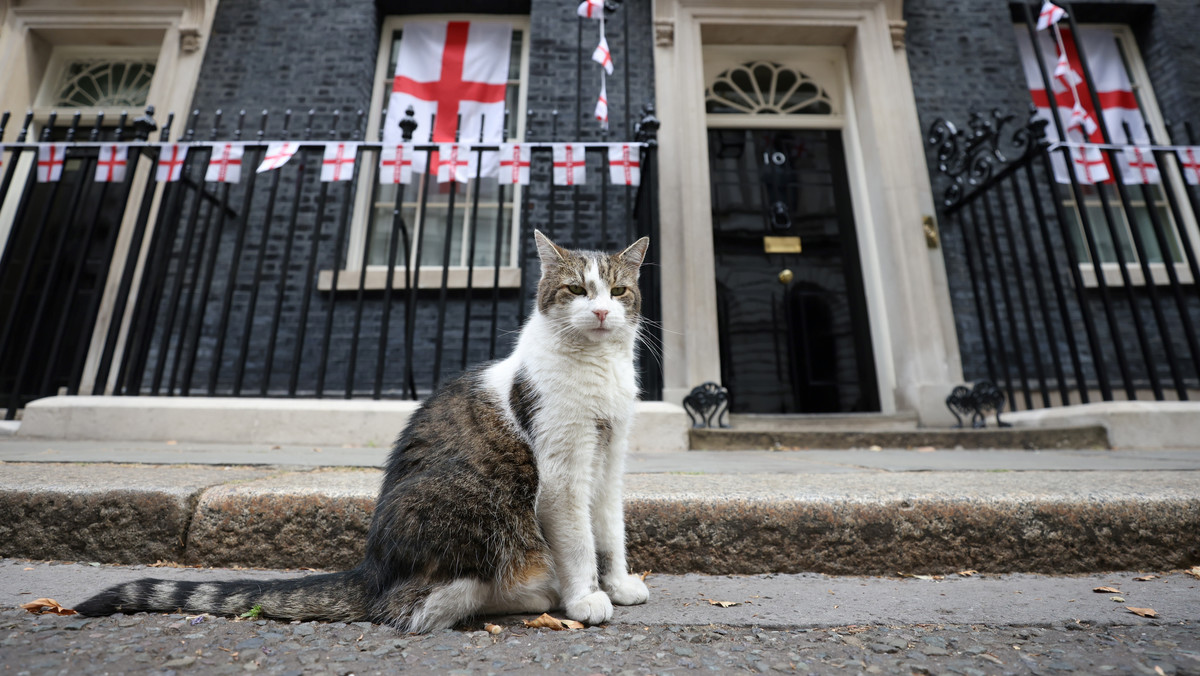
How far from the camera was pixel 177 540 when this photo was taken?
1.52 m

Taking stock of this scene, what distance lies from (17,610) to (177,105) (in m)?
6.16

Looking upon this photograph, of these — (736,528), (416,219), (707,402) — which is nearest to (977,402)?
(707,402)

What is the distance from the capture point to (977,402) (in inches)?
175

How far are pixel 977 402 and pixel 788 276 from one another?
1.85 m

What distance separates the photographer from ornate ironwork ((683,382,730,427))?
169 inches

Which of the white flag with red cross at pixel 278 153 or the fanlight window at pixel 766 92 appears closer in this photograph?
the white flag with red cross at pixel 278 153

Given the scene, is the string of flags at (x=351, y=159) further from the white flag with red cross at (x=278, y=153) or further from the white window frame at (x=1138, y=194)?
the white window frame at (x=1138, y=194)

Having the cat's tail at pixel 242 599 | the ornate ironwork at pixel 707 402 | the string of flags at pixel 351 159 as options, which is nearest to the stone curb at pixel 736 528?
the cat's tail at pixel 242 599

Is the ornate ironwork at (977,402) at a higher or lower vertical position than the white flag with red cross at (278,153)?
lower

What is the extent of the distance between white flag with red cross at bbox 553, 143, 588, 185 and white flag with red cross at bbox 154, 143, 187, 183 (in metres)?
2.67

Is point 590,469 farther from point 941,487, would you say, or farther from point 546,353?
point 941,487

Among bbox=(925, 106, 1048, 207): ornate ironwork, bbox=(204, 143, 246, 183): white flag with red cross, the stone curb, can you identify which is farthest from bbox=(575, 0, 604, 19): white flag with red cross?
the stone curb

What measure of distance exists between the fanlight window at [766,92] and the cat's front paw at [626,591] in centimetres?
571

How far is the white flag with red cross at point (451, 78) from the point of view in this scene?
19.3 ft
